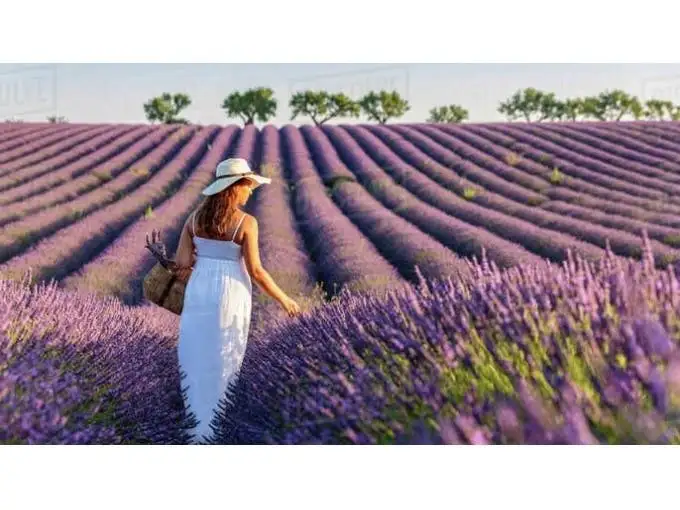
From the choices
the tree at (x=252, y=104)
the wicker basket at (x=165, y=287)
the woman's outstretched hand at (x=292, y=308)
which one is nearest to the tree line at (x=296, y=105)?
the tree at (x=252, y=104)

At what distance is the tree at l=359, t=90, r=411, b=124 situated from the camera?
13.4 ft

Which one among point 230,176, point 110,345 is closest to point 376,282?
point 230,176

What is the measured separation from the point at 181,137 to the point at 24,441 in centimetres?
208

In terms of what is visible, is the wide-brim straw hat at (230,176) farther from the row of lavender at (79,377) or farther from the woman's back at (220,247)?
the row of lavender at (79,377)

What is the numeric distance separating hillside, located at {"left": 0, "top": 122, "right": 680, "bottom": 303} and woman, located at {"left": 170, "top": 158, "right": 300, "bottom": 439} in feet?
1.60

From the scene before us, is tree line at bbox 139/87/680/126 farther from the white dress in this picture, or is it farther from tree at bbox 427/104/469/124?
the white dress

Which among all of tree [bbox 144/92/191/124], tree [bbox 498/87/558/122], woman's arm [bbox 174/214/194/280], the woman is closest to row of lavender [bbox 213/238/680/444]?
the woman

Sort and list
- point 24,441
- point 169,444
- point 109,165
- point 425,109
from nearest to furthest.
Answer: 1. point 24,441
2. point 169,444
3. point 425,109
4. point 109,165

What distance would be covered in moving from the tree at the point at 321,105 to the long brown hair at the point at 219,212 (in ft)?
2.33

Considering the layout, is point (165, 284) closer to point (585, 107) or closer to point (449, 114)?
point (449, 114)

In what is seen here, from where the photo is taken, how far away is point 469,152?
471 centimetres

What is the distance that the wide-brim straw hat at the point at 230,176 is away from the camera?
11.7 feet
